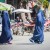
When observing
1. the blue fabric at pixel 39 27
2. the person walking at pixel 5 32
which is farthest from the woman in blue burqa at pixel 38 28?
the person walking at pixel 5 32

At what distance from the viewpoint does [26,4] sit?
31.9 meters

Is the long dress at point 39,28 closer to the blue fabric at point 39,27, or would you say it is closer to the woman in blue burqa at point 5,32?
the blue fabric at point 39,27

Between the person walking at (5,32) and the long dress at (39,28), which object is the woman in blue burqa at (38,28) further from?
the person walking at (5,32)

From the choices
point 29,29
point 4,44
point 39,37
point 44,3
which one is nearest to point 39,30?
point 39,37

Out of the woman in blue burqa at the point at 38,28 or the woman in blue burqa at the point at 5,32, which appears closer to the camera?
the woman in blue burqa at the point at 38,28

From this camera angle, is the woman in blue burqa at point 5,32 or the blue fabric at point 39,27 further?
the woman in blue burqa at point 5,32

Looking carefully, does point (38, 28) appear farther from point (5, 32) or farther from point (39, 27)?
point (5, 32)

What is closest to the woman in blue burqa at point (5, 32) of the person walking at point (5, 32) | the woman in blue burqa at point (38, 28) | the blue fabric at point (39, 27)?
the person walking at point (5, 32)

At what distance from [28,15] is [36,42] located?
13.3 m

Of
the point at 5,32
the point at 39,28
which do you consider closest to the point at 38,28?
the point at 39,28

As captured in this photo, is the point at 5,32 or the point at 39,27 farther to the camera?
the point at 5,32

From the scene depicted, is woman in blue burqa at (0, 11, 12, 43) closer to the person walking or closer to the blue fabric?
the person walking

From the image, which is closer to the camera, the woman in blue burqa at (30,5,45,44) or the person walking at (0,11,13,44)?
the woman in blue burqa at (30,5,45,44)

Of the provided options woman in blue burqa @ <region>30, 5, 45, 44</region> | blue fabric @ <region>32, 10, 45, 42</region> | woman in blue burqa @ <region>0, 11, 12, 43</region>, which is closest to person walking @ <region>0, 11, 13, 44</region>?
woman in blue burqa @ <region>0, 11, 12, 43</region>
